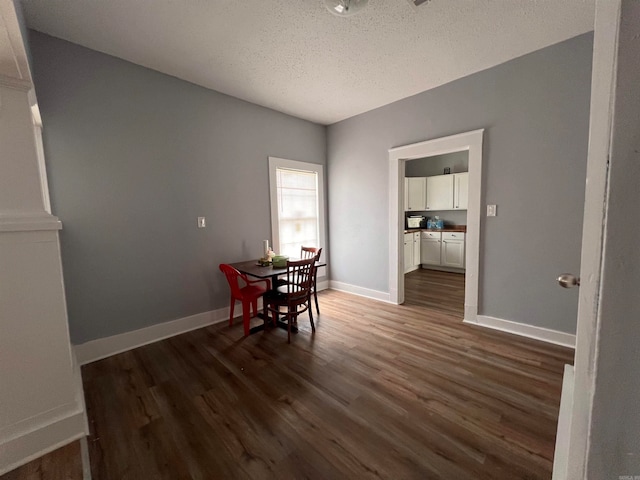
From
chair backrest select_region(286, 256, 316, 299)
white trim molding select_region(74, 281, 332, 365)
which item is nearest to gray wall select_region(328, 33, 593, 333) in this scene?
chair backrest select_region(286, 256, 316, 299)

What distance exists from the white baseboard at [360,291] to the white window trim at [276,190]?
0.33 meters

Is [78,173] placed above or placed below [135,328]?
above

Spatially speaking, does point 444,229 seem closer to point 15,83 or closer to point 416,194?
point 416,194

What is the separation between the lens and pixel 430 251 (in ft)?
18.8

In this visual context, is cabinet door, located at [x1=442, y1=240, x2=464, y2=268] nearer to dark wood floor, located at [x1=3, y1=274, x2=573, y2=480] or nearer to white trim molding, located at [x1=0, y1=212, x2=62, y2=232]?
dark wood floor, located at [x1=3, y1=274, x2=573, y2=480]

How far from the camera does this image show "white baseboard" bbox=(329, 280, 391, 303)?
3870mm

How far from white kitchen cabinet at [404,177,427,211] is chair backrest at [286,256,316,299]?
369 centimetres

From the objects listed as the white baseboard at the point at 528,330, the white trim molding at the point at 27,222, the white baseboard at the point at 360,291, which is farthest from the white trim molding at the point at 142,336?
the white baseboard at the point at 528,330

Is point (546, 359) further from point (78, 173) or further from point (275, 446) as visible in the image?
point (78, 173)

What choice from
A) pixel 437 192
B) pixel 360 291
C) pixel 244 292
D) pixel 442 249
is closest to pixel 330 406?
pixel 244 292

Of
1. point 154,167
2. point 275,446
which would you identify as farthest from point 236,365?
point 154,167

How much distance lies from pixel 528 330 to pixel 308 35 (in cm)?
348

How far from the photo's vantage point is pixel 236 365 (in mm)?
2291

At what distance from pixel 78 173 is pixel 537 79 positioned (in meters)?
4.27
